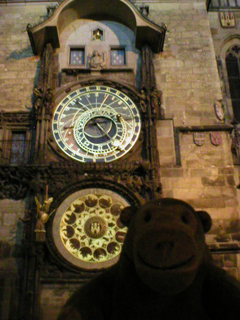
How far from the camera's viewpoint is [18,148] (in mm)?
9430

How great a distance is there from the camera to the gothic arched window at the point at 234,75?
1139cm

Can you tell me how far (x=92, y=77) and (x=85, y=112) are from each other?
3.69 ft

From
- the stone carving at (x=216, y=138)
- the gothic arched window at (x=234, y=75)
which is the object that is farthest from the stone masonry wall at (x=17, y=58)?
the gothic arched window at (x=234, y=75)

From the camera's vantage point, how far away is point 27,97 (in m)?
9.92

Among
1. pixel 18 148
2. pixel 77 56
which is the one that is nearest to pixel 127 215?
pixel 18 148

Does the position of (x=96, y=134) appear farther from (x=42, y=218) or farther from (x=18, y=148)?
(x=42, y=218)

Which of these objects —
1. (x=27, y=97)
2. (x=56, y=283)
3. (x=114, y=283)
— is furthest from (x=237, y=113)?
(x=114, y=283)

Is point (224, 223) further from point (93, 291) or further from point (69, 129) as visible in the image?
point (93, 291)

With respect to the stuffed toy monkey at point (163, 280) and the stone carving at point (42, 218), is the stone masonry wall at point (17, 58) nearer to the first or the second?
the stone carving at point (42, 218)

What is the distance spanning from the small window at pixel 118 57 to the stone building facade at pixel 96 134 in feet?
0.10

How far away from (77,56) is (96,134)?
2770 mm

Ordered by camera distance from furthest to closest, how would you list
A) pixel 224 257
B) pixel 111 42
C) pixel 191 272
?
pixel 111 42 < pixel 224 257 < pixel 191 272

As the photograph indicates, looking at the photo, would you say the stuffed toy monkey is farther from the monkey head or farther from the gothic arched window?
the gothic arched window

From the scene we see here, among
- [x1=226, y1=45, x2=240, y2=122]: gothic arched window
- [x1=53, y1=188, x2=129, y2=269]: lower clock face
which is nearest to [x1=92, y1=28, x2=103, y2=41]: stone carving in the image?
[x1=226, y1=45, x2=240, y2=122]: gothic arched window
